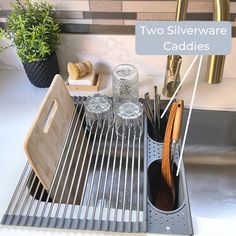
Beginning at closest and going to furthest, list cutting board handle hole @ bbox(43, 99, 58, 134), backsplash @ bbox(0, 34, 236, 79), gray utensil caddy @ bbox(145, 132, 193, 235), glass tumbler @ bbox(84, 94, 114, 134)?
gray utensil caddy @ bbox(145, 132, 193, 235)
cutting board handle hole @ bbox(43, 99, 58, 134)
glass tumbler @ bbox(84, 94, 114, 134)
backsplash @ bbox(0, 34, 236, 79)

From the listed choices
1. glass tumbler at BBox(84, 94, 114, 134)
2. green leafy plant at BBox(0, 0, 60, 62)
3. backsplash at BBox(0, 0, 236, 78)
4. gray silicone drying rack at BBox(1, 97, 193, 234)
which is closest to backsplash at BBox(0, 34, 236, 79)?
backsplash at BBox(0, 0, 236, 78)

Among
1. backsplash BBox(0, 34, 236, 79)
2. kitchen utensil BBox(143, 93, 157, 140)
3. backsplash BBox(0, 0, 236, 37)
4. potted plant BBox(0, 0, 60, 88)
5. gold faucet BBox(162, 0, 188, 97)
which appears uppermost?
backsplash BBox(0, 0, 236, 37)

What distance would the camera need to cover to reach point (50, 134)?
69 cm

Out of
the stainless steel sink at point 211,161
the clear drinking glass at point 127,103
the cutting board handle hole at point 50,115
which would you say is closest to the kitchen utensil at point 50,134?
the cutting board handle hole at point 50,115

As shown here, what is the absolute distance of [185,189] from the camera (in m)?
0.62

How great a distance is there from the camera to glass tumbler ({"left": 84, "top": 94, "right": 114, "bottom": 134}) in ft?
2.64

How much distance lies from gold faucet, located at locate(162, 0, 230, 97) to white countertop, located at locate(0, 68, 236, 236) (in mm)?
54

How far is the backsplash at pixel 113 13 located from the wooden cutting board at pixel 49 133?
25 centimetres

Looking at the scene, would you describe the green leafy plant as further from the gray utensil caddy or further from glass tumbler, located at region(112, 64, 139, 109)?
the gray utensil caddy

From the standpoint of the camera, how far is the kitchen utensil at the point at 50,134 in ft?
2.01

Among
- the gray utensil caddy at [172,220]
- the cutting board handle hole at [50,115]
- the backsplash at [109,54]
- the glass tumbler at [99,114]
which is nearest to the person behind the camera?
the gray utensil caddy at [172,220]

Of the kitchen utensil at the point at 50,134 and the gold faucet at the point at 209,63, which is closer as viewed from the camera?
the kitchen utensil at the point at 50,134

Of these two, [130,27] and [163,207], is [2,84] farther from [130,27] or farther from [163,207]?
[163,207]

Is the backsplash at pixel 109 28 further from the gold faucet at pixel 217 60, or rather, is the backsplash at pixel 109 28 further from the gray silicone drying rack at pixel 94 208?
the gray silicone drying rack at pixel 94 208
